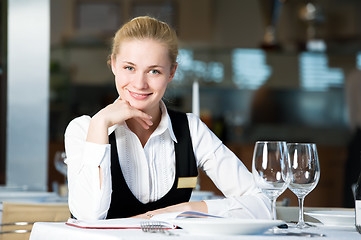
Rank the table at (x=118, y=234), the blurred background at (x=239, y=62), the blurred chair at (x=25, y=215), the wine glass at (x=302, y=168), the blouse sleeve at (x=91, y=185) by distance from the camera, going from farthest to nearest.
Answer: the blurred background at (x=239, y=62)
the blurred chair at (x=25, y=215)
the blouse sleeve at (x=91, y=185)
the wine glass at (x=302, y=168)
the table at (x=118, y=234)

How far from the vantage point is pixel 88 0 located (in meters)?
6.55

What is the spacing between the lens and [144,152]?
182 centimetres

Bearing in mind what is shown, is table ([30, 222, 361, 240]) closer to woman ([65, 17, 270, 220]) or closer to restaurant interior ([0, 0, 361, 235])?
woman ([65, 17, 270, 220])

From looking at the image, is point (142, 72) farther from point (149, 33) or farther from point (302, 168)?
point (302, 168)

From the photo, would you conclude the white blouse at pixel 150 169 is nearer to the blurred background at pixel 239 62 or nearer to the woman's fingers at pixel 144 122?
the woman's fingers at pixel 144 122

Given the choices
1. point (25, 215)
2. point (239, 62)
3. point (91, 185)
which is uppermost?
point (239, 62)

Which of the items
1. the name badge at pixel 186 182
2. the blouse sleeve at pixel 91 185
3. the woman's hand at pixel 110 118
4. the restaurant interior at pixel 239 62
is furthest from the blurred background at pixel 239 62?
the blouse sleeve at pixel 91 185

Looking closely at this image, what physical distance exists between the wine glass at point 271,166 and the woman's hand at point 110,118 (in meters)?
0.44

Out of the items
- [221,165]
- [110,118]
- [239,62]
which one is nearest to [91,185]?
[110,118]

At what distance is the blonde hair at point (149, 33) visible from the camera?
6.08 ft

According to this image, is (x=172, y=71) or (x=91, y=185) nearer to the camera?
(x=91, y=185)

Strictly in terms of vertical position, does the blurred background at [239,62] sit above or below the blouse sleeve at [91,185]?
above

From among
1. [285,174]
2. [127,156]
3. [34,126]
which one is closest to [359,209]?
[285,174]

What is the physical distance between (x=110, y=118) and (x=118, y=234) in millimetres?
575
